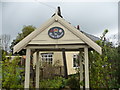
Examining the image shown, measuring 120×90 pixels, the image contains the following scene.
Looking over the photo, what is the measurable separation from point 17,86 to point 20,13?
557cm

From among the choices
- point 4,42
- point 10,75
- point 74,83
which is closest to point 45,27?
point 10,75

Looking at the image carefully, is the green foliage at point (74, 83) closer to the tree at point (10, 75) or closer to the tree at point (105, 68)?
the tree at point (105, 68)

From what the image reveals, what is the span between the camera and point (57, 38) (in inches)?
241

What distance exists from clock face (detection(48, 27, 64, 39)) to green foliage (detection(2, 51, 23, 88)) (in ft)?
9.44

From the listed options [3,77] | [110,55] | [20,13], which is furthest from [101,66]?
[20,13]

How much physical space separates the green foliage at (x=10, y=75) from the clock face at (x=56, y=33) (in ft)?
9.44

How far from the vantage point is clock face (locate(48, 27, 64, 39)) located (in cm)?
610

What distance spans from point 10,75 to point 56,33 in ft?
10.1

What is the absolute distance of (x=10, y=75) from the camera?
25.3ft

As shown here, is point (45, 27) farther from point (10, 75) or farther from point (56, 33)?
point (10, 75)

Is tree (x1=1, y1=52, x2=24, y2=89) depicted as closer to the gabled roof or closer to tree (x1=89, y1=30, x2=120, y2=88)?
the gabled roof

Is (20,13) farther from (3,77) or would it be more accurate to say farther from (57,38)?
(57,38)

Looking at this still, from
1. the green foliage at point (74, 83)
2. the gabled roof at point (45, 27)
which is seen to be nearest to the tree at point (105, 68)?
the green foliage at point (74, 83)

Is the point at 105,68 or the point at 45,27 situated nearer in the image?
the point at 45,27
